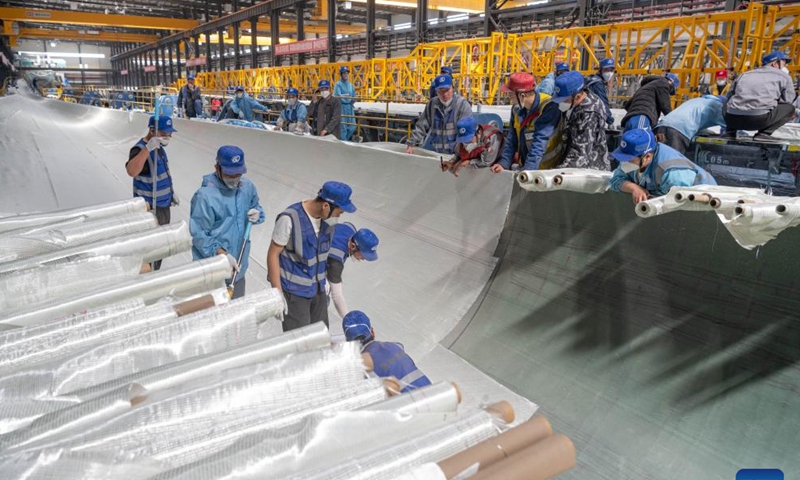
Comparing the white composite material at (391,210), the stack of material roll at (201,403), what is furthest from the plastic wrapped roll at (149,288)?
the white composite material at (391,210)

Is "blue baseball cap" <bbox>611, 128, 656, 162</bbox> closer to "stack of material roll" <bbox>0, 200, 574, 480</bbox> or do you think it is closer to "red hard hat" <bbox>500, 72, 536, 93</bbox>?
"red hard hat" <bbox>500, 72, 536, 93</bbox>

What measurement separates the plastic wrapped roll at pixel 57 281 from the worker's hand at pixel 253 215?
206 cm

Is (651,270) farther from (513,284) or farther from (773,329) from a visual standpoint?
(513,284)

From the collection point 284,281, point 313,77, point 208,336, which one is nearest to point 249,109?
point 313,77

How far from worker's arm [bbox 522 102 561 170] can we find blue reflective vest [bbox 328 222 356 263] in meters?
1.32

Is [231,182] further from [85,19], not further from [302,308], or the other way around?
[85,19]

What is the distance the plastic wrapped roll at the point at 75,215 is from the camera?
2.27 metres

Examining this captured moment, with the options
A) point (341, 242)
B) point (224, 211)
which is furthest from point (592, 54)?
point (224, 211)

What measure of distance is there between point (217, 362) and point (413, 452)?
0.52m

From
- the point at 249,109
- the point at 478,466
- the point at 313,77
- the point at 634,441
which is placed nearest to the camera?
the point at 478,466

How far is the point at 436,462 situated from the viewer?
0.99 metres

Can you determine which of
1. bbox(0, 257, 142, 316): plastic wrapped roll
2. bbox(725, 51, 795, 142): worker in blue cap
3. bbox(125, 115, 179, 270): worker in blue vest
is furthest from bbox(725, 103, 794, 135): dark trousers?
bbox(125, 115, 179, 270): worker in blue vest

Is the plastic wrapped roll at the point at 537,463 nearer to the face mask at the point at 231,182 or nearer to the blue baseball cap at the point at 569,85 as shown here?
the blue baseball cap at the point at 569,85

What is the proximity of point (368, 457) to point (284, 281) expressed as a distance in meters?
2.35
